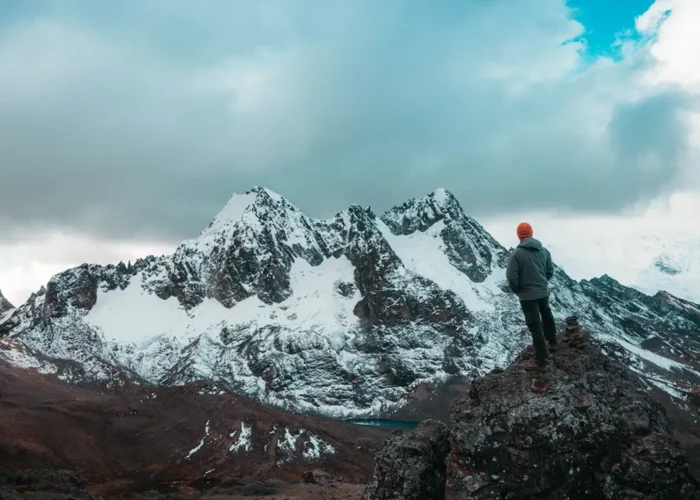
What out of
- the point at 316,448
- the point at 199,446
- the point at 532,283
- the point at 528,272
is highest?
the point at 528,272

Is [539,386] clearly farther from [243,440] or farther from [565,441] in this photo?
[243,440]

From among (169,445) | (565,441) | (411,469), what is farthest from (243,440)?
(565,441)

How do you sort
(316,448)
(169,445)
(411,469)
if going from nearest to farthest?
(411,469)
(169,445)
(316,448)

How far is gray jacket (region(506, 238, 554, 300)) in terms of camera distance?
72.1ft

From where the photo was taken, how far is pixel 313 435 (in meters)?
172

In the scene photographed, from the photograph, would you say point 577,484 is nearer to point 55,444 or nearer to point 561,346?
point 561,346

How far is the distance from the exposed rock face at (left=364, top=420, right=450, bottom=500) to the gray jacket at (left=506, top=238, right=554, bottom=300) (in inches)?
300

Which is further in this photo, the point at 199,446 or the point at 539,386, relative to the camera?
the point at 199,446

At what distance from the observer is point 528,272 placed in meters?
22.1

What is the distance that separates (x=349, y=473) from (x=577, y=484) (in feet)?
464

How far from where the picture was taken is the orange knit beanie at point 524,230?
2272cm

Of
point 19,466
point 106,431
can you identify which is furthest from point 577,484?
point 106,431

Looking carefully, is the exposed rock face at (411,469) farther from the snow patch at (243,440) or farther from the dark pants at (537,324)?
the snow patch at (243,440)

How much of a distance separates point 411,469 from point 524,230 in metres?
10.6
